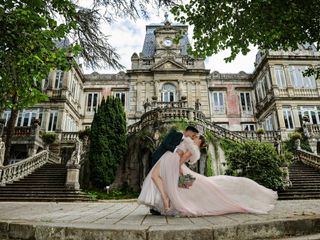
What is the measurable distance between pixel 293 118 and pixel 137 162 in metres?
15.8

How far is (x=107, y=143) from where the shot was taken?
16484mm

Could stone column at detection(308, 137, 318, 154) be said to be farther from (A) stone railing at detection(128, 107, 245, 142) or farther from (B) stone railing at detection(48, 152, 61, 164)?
(B) stone railing at detection(48, 152, 61, 164)

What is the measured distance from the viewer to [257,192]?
4.69 meters

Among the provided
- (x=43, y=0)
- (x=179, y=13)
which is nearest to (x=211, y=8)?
(x=179, y=13)

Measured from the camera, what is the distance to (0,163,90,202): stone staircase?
40.8 feet

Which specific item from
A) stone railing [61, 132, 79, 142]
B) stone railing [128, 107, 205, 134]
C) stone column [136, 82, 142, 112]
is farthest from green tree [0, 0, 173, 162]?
stone column [136, 82, 142, 112]

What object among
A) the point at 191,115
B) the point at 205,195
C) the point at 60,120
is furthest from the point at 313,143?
the point at 60,120

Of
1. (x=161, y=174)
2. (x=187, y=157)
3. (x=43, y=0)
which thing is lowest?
(x=161, y=174)

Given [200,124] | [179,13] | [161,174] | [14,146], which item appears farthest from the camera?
[14,146]

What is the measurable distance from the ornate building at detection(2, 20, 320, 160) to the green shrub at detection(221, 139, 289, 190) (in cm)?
950

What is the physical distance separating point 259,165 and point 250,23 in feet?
24.6

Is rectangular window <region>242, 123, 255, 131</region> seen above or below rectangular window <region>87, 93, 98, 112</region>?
below

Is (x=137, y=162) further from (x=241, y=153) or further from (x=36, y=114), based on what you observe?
(x=36, y=114)

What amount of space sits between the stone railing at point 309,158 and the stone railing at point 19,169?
1936cm
